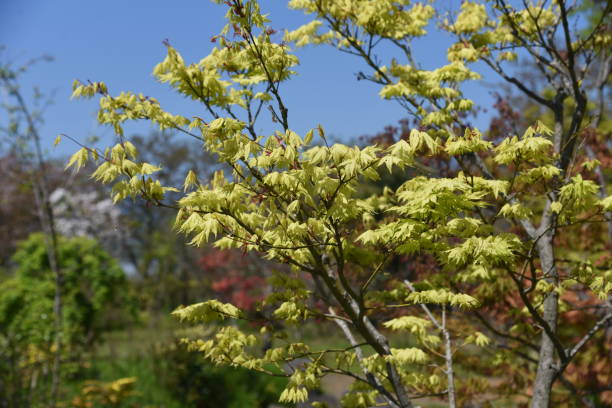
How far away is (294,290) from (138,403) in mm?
5989

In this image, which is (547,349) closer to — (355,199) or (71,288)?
(355,199)

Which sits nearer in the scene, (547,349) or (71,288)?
(547,349)

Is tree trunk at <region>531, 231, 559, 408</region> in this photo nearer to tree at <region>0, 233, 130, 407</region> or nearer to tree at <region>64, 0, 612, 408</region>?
tree at <region>64, 0, 612, 408</region>

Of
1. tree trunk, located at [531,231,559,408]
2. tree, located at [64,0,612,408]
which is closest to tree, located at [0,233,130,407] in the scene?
tree, located at [64,0,612,408]

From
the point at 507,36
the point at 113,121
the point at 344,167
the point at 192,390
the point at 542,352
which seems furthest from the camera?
the point at 192,390

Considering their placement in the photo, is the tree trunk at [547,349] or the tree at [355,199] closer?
the tree at [355,199]

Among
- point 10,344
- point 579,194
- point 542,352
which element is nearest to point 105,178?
point 579,194

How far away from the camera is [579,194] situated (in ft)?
9.96

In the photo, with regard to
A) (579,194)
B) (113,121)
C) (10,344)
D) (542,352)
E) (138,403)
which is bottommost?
(138,403)

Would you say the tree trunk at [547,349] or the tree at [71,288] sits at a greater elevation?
the tree at [71,288]

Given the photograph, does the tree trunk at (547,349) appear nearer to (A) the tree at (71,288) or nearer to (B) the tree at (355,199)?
(B) the tree at (355,199)

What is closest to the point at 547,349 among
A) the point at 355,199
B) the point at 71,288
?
the point at 355,199

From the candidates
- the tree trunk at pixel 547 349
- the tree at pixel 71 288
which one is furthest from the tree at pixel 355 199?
the tree at pixel 71 288

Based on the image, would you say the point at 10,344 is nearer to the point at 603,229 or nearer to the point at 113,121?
the point at 113,121
